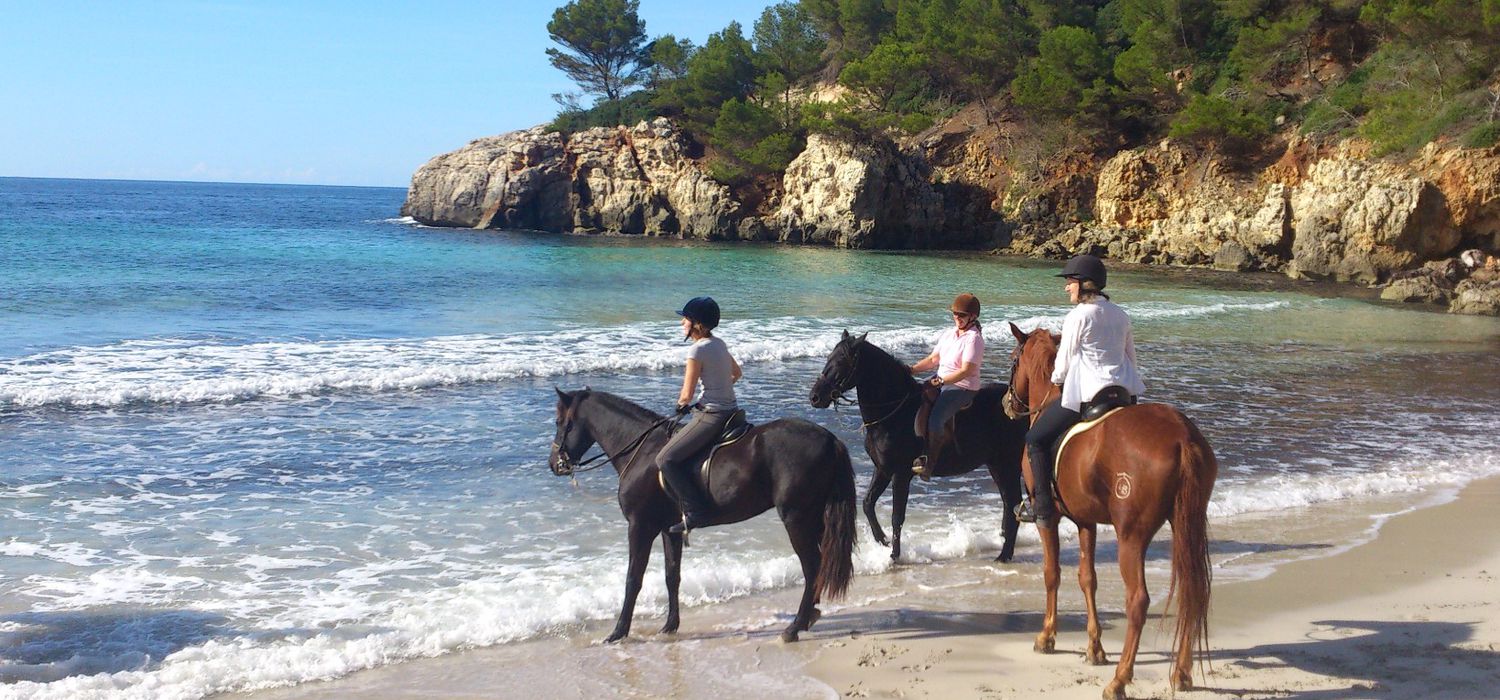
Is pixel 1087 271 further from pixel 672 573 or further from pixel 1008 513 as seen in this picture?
pixel 672 573

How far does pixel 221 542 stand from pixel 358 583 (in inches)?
61.0

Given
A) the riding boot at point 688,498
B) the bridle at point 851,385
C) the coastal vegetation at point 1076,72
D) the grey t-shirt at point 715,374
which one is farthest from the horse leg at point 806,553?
the coastal vegetation at point 1076,72

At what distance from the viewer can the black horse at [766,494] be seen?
233 inches

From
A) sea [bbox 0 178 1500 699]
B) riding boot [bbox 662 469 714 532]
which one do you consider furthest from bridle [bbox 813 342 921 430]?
riding boot [bbox 662 469 714 532]

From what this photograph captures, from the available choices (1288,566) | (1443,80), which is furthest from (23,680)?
(1443,80)

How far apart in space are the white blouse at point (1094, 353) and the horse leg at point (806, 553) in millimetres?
1553

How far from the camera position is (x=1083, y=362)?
5.54m

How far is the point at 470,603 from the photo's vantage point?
21.4ft

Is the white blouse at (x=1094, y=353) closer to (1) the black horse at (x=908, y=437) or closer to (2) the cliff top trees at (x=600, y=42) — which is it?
(1) the black horse at (x=908, y=437)

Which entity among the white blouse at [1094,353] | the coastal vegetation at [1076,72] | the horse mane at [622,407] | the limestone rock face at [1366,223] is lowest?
the horse mane at [622,407]

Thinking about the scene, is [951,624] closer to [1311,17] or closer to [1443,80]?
[1443,80]

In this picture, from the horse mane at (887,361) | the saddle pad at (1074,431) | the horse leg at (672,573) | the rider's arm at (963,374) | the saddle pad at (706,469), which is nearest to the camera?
the saddle pad at (1074,431)

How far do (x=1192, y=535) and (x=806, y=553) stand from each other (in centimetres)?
205

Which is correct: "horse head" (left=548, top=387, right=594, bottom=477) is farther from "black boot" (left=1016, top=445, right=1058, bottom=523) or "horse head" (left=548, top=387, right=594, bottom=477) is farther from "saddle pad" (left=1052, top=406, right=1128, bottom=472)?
"saddle pad" (left=1052, top=406, right=1128, bottom=472)
